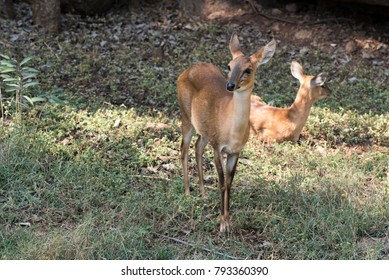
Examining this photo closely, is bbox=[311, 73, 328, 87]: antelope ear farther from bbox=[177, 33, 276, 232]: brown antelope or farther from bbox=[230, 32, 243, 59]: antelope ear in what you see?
bbox=[230, 32, 243, 59]: antelope ear

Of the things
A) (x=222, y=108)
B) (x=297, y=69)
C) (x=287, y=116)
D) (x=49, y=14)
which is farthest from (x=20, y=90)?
(x=297, y=69)

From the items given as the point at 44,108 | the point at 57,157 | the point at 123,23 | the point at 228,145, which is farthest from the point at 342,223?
the point at 123,23

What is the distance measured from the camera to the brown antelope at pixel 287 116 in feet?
25.6

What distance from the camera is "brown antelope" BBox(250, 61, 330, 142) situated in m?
7.81

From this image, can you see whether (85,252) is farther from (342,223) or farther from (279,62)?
(279,62)

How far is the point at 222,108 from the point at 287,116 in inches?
87.3

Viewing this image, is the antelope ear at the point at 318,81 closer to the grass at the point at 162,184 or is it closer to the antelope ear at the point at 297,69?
the antelope ear at the point at 297,69

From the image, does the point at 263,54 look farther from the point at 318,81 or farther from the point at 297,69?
the point at 297,69

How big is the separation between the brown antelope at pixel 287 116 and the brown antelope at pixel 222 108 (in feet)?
5.25

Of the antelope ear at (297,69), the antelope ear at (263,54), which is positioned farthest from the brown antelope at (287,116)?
the antelope ear at (263,54)

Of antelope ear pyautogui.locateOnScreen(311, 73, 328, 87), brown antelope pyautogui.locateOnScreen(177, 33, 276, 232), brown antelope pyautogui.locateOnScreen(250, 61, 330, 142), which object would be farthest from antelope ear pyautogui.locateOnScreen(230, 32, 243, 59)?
antelope ear pyautogui.locateOnScreen(311, 73, 328, 87)

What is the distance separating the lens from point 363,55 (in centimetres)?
1023

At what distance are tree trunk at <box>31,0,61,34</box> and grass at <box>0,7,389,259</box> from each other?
1342 mm

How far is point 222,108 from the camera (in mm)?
5805
